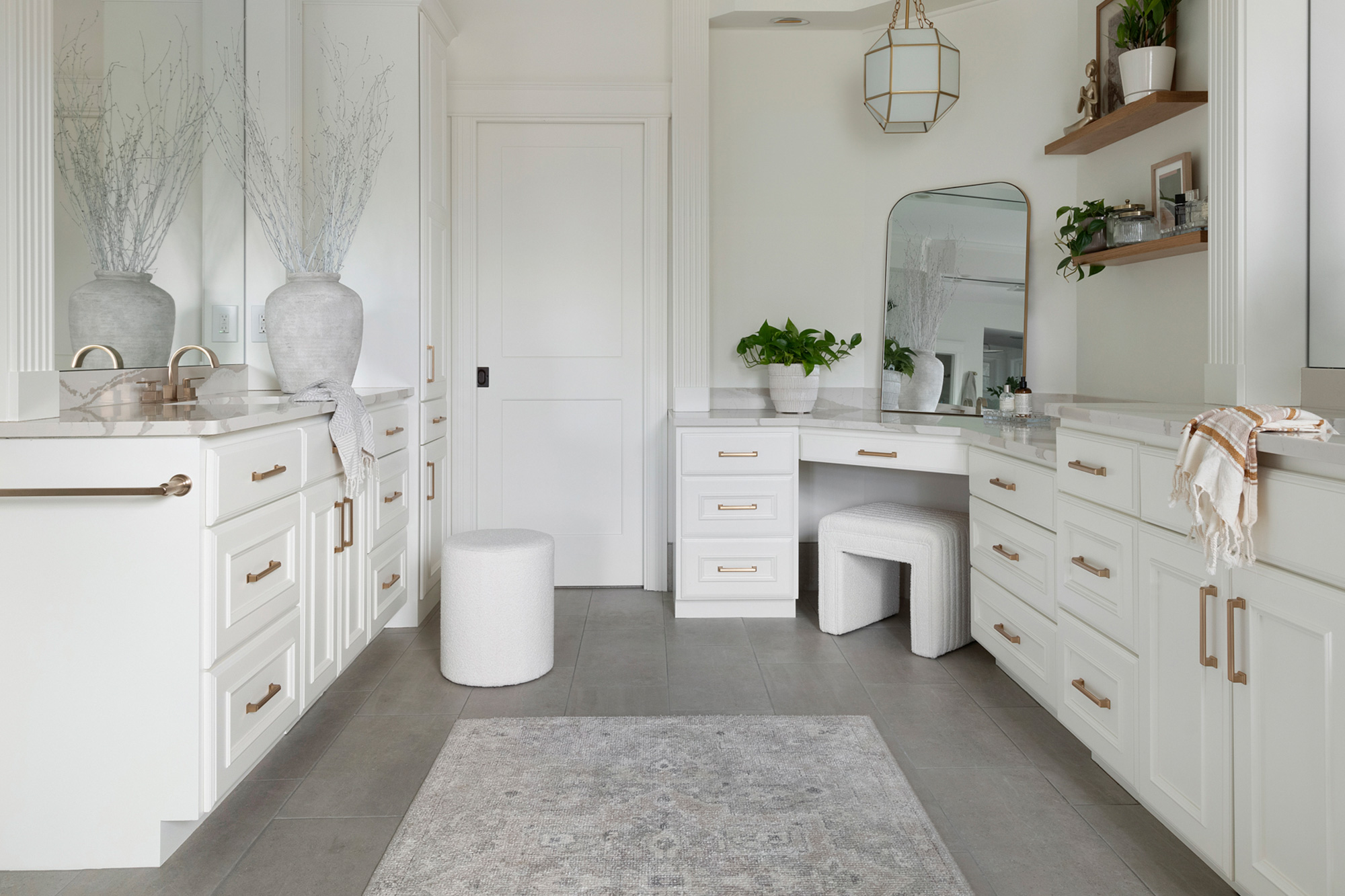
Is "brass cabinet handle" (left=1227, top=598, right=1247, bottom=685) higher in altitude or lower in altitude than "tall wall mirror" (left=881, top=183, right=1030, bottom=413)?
lower

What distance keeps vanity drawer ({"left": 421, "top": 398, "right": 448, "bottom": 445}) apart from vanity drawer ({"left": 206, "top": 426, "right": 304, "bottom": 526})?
1239 millimetres

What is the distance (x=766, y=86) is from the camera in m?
3.98

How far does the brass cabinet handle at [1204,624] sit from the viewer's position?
161cm

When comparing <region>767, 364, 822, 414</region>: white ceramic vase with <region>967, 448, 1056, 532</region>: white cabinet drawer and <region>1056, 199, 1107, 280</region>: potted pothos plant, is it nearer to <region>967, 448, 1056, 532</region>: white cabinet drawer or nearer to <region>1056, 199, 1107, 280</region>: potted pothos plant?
<region>967, 448, 1056, 532</region>: white cabinet drawer

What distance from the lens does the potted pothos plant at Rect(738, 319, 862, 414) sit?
3.74m

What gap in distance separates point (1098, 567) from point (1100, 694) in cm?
30

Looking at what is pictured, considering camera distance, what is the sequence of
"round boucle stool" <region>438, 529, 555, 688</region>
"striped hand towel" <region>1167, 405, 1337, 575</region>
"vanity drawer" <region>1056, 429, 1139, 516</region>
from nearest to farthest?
1. "striped hand towel" <region>1167, 405, 1337, 575</region>
2. "vanity drawer" <region>1056, 429, 1139, 516</region>
3. "round boucle stool" <region>438, 529, 555, 688</region>

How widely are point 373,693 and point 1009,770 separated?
184cm

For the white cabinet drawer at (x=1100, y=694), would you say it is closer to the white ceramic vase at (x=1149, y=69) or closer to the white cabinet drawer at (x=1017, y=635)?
the white cabinet drawer at (x=1017, y=635)

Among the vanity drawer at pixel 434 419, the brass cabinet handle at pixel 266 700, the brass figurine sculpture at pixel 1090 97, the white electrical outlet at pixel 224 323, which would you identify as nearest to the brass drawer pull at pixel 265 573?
the brass cabinet handle at pixel 266 700

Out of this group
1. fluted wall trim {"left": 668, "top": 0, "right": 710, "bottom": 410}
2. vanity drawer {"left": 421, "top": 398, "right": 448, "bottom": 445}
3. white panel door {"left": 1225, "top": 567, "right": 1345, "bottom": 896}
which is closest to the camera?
white panel door {"left": 1225, "top": 567, "right": 1345, "bottom": 896}

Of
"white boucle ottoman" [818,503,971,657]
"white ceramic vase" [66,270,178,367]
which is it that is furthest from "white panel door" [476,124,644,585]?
"white ceramic vase" [66,270,178,367]

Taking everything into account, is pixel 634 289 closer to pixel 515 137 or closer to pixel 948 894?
pixel 515 137

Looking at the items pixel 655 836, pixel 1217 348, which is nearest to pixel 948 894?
pixel 655 836
